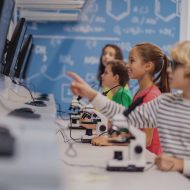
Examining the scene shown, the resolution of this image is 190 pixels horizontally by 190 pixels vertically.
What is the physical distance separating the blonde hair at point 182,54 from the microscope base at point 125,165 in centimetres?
42

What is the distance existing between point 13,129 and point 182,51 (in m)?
0.74

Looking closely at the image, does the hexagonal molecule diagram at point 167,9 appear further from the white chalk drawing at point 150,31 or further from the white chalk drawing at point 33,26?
the white chalk drawing at point 33,26

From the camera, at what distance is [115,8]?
4410 mm

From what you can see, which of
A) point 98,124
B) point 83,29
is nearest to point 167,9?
point 83,29

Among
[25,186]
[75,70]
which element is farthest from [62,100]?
Answer: [25,186]

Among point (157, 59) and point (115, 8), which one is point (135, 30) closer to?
point (115, 8)

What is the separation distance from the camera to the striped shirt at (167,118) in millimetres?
1050

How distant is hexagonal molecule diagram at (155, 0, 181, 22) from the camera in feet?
14.7

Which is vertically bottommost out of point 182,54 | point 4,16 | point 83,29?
point 182,54

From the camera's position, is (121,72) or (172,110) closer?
(172,110)

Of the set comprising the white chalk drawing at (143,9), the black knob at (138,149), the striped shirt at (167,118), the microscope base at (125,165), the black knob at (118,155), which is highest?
the white chalk drawing at (143,9)

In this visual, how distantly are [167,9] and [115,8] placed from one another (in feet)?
3.09

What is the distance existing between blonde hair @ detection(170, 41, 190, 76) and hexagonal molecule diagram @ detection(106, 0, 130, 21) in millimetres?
3521

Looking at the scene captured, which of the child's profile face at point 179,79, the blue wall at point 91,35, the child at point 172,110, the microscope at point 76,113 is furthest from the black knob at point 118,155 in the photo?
the blue wall at point 91,35
